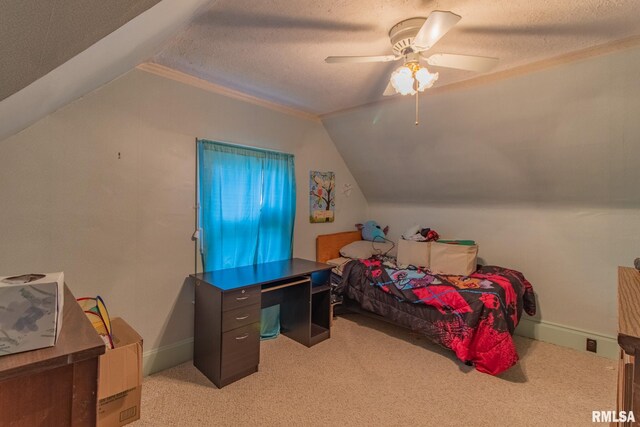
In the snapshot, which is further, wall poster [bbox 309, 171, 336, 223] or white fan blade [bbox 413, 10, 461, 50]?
wall poster [bbox 309, 171, 336, 223]

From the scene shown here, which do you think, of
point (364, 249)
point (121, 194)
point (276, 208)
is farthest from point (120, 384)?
point (364, 249)

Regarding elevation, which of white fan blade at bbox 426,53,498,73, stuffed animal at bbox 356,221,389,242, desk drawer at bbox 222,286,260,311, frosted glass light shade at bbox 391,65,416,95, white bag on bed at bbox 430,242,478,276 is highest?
white fan blade at bbox 426,53,498,73

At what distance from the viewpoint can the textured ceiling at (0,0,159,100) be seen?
0.55 meters

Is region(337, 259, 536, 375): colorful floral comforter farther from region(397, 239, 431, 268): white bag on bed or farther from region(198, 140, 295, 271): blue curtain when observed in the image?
region(198, 140, 295, 271): blue curtain

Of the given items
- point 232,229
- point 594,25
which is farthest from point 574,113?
point 232,229

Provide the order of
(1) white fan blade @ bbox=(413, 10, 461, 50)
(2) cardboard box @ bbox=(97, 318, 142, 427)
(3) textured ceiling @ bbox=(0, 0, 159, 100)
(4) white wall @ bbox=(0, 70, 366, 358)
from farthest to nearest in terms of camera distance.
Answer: (4) white wall @ bbox=(0, 70, 366, 358), (2) cardboard box @ bbox=(97, 318, 142, 427), (1) white fan blade @ bbox=(413, 10, 461, 50), (3) textured ceiling @ bbox=(0, 0, 159, 100)

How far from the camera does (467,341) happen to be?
7.89ft

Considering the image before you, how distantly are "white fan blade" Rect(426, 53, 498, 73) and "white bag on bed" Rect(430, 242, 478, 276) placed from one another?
180 centimetres

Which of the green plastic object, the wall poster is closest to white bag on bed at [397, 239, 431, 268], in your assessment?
the wall poster

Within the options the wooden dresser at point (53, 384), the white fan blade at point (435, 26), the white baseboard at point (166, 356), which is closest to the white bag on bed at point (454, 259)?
the white fan blade at point (435, 26)

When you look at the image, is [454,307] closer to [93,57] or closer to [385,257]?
[385,257]

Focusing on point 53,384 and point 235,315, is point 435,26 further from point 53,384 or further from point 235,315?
point 235,315

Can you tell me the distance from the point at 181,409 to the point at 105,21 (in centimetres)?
220

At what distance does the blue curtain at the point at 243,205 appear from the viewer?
263cm
